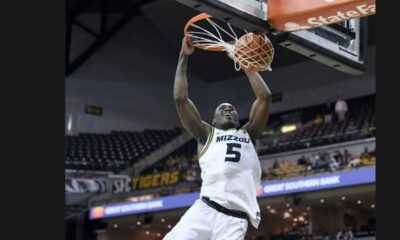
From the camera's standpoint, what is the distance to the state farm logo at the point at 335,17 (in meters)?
5.96

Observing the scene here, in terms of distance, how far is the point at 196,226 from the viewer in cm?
543

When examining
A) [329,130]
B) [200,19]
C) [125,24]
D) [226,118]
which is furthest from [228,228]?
[125,24]

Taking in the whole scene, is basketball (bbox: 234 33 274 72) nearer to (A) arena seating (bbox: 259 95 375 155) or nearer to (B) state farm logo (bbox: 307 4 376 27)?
(B) state farm logo (bbox: 307 4 376 27)

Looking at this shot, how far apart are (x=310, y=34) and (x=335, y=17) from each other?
0.41m

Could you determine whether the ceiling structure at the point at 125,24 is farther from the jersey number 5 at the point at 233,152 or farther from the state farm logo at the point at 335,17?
the jersey number 5 at the point at 233,152

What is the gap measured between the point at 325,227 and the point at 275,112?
25.0 feet

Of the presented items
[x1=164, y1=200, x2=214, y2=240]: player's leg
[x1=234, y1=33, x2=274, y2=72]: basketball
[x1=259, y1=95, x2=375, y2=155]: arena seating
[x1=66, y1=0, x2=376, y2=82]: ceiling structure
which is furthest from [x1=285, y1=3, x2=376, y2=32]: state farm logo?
[x1=66, y1=0, x2=376, y2=82]: ceiling structure

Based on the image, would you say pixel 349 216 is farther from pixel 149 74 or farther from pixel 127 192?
pixel 149 74

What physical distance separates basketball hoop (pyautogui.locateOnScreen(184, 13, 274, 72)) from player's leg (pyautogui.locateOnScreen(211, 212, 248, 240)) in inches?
47.0

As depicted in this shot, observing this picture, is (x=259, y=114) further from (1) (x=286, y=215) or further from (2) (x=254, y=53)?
(1) (x=286, y=215)

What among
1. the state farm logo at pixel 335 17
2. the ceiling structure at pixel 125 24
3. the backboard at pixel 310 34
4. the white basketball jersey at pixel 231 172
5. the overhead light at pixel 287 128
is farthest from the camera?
the ceiling structure at pixel 125 24

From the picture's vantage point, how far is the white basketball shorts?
538 cm

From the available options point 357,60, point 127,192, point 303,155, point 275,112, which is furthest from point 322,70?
point 357,60

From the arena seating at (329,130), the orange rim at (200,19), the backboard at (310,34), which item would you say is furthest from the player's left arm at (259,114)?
the arena seating at (329,130)
